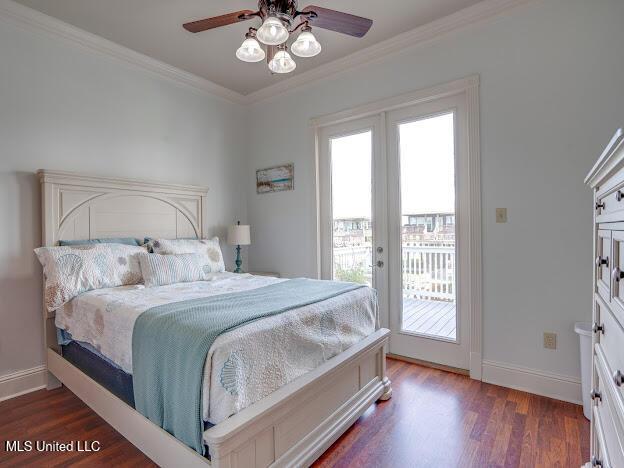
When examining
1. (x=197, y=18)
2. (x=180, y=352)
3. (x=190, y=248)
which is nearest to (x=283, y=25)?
(x=197, y=18)

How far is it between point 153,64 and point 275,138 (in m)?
1.39

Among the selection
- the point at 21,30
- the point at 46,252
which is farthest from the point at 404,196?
the point at 21,30

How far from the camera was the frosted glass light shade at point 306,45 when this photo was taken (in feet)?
6.01

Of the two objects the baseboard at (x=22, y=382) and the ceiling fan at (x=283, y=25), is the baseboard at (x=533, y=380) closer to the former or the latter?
the ceiling fan at (x=283, y=25)

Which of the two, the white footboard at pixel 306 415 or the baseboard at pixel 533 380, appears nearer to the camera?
the white footboard at pixel 306 415

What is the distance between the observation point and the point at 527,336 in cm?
237

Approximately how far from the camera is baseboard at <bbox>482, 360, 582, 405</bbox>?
2.20 meters

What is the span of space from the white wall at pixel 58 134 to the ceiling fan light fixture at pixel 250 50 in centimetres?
169

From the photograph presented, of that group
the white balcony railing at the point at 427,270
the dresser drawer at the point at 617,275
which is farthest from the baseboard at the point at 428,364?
the dresser drawer at the point at 617,275

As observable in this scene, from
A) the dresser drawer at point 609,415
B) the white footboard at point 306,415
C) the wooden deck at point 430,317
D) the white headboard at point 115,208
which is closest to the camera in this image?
the dresser drawer at point 609,415

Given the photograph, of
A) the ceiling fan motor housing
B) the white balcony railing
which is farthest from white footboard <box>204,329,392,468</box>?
the ceiling fan motor housing

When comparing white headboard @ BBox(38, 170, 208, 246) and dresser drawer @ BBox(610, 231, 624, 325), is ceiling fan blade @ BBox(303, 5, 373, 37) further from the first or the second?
white headboard @ BBox(38, 170, 208, 246)

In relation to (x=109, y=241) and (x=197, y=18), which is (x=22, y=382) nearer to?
(x=109, y=241)

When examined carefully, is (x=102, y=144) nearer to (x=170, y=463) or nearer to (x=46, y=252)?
(x=46, y=252)
